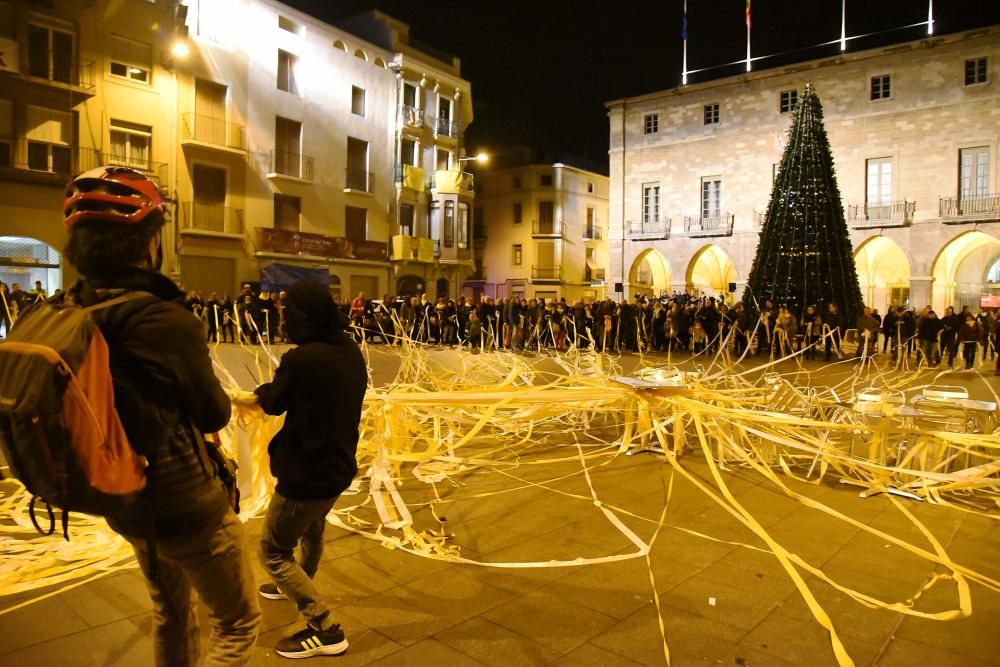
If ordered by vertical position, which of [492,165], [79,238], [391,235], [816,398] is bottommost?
[816,398]

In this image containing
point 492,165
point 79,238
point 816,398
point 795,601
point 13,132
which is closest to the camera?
point 79,238

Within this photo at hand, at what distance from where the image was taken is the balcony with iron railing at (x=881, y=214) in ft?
100

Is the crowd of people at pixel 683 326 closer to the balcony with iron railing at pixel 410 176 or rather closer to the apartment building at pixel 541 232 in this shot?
the balcony with iron railing at pixel 410 176

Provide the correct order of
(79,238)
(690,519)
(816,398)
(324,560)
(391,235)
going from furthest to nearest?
(391,235)
(816,398)
(690,519)
(324,560)
(79,238)

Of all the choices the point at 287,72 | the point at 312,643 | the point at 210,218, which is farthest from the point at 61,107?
the point at 312,643

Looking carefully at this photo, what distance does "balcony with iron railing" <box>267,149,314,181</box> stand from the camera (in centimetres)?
2841

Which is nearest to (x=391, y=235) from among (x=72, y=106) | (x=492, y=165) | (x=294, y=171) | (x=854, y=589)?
(x=294, y=171)

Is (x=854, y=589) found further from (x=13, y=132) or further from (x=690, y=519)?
(x=13, y=132)

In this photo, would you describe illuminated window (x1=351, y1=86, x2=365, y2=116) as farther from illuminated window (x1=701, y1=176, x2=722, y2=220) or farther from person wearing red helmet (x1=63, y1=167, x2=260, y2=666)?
person wearing red helmet (x1=63, y1=167, x2=260, y2=666)

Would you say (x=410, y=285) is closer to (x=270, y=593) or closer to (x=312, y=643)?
(x=270, y=593)

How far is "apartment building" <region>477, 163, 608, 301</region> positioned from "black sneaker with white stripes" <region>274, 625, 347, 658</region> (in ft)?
144

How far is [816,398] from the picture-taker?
21.0 ft

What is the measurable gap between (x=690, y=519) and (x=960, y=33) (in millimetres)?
32574

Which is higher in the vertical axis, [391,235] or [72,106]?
[72,106]
